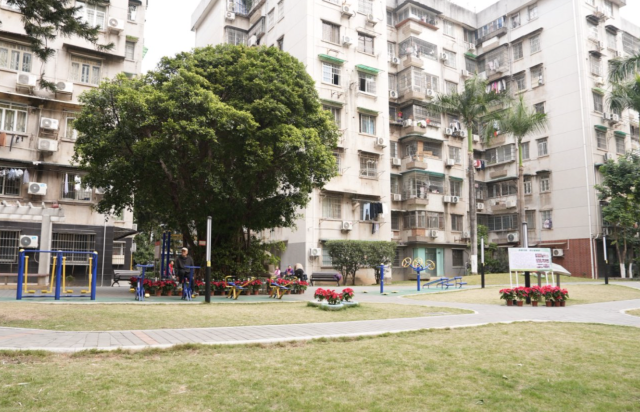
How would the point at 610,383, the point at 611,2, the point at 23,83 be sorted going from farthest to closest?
the point at 611,2 → the point at 23,83 → the point at 610,383

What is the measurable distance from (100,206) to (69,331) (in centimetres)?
1458

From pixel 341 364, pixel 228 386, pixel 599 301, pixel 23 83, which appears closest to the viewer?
pixel 228 386

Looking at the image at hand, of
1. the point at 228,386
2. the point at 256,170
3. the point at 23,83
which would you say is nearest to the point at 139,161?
the point at 256,170

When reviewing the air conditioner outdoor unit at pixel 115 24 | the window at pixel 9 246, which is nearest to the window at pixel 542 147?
Answer: the air conditioner outdoor unit at pixel 115 24

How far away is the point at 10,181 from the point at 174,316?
64.9ft

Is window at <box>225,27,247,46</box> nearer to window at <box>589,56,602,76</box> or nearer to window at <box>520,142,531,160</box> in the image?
window at <box>520,142,531,160</box>

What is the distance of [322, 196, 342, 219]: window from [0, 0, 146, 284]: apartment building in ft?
40.5

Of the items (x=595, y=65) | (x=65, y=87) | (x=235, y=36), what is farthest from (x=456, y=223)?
(x=65, y=87)

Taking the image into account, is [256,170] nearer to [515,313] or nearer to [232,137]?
[232,137]

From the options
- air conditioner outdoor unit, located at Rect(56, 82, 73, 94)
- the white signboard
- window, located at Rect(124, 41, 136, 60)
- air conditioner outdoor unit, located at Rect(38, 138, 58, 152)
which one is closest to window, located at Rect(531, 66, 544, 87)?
the white signboard

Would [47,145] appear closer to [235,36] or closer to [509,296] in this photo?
[235,36]

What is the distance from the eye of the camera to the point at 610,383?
18.5ft

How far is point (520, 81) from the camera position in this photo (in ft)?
148

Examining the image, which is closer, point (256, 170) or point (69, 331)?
point (69, 331)
